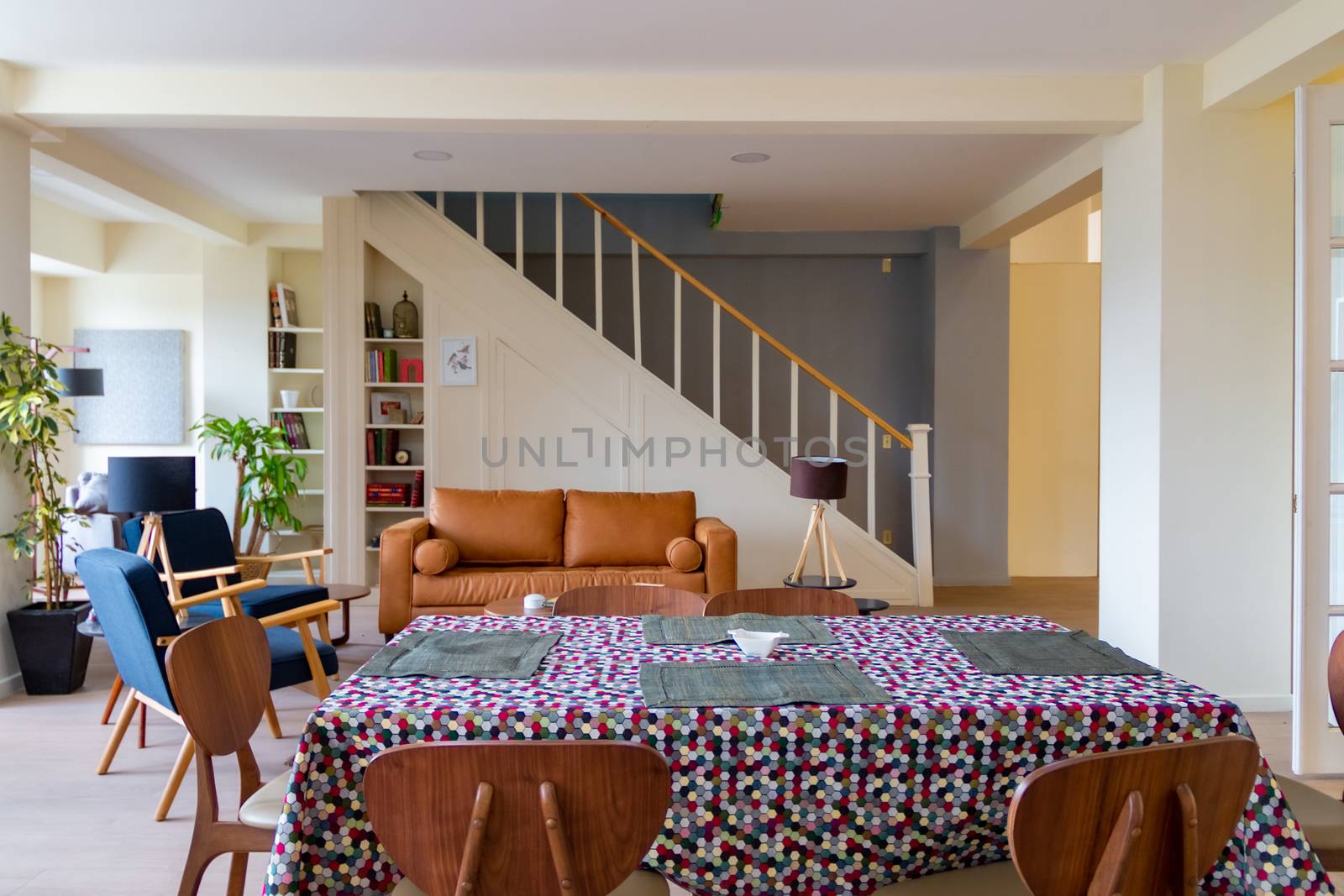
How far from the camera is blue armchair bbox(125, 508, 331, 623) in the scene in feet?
15.3

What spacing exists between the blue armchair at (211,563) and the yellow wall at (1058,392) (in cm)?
583

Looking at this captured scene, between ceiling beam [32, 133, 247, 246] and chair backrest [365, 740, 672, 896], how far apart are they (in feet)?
15.6

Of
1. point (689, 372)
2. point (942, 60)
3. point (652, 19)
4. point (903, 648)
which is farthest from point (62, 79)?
point (689, 372)

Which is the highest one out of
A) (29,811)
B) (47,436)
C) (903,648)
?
(47,436)

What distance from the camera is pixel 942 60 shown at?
4320 mm

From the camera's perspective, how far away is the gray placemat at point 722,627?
98.0 inches

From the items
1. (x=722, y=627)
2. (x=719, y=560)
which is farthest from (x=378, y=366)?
(x=722, y=627)

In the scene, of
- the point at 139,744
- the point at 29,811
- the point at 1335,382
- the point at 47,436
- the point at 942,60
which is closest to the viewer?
the point at 29,811

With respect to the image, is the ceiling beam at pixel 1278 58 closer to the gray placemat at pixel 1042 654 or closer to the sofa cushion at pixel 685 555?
the gray placemat at pixel 1042 654

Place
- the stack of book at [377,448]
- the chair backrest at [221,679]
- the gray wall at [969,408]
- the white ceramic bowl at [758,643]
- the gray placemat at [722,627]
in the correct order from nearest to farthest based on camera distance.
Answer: the chair backrest at [221,679] → the white ceramic bowl at [758,643] → the gray placemat at [722,627] → the stack of book at [377,448] → the gray wall at [969,408]

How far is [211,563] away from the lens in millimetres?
5016

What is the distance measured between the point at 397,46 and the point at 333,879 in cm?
343

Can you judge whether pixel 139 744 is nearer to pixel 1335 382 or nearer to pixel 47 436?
pixel 47 436

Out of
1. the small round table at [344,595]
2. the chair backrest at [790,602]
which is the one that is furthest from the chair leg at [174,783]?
the chair backrest at [790,602]
